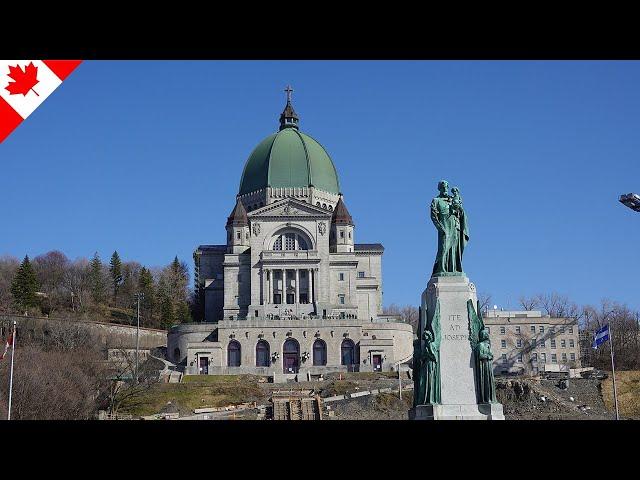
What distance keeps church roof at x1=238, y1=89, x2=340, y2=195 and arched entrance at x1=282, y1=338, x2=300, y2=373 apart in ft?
93.3

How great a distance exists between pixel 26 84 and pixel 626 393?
270 feet

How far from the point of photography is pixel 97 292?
14150 centimetres

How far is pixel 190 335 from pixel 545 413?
39.6 m

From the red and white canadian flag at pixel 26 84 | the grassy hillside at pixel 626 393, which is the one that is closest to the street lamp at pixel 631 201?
the grassy hillside at pixel 626 393

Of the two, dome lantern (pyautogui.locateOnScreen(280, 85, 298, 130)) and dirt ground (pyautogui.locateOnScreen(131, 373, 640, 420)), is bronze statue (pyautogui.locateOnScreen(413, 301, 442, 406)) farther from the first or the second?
dome lantern (pyautogui.locateOnScreen(280, 85, 298, 130))

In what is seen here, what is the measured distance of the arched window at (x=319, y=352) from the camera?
97688 millimetres

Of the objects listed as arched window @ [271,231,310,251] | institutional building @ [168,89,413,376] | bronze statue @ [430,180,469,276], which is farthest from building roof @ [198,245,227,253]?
bronze statue @ [430,180,469,276]

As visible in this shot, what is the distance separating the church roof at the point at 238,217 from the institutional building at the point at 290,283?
0.13 m

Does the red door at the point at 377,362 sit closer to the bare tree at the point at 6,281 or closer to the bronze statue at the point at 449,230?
the bare tree at the point at 6,281

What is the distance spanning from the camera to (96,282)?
470 ft

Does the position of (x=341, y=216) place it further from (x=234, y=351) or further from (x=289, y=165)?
(x=234, y=351)

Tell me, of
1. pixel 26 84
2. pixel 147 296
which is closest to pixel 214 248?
pixel 147 296

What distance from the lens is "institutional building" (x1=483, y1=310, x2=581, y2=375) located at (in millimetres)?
114688
